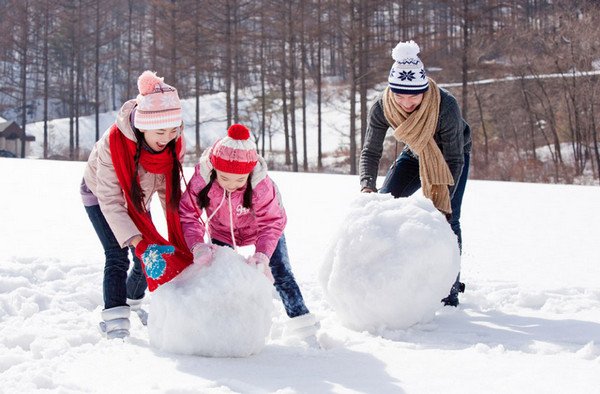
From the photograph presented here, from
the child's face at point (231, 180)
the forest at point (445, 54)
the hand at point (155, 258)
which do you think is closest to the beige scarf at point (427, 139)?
the child's face at point (231, 180)

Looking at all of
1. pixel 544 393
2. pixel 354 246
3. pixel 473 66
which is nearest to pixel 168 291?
pixel 354 246

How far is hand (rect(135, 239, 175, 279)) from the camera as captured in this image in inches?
112

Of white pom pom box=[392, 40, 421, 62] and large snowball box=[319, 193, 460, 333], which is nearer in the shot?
large snowball box=[319, 193, 460, 333]

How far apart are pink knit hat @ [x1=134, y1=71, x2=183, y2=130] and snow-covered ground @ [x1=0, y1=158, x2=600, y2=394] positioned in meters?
1.09

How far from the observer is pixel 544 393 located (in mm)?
2215

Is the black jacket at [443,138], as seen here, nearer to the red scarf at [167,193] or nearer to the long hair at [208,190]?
the long hair at [208,190]

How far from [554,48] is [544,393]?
2213 centimetres

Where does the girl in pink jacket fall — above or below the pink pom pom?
below

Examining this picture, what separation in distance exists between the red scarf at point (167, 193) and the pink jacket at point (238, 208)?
3.1 inches

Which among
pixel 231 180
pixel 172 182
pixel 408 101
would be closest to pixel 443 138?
pixel 408 101

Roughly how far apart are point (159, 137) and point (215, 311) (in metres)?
0.94

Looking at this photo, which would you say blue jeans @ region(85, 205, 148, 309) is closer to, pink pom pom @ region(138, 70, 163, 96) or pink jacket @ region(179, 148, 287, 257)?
Result: pink jacket @ region(179, 148, 287, 257)

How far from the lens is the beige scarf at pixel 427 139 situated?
354 centimetres

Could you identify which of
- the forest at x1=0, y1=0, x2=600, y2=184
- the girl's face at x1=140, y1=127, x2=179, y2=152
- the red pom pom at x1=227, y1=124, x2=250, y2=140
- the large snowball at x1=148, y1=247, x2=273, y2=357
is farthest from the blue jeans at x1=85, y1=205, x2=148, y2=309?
the forest at x1=0, y1=0, x2=600, y2=184
